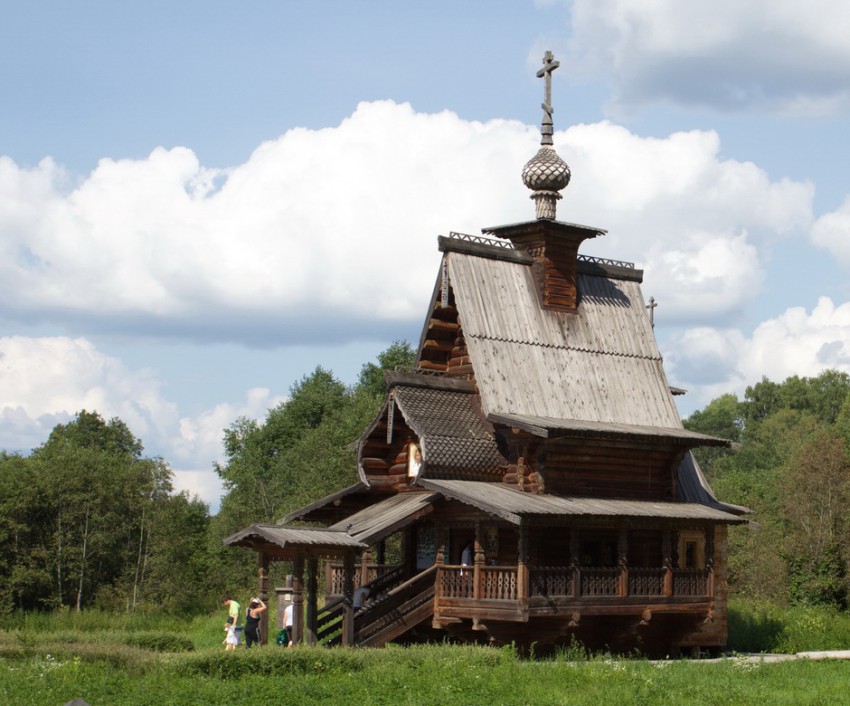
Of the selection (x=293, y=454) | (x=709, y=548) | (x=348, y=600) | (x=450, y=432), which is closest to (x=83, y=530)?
(x=293, y=454)

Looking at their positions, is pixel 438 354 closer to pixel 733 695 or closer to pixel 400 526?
pixel 400 526

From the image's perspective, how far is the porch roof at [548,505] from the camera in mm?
25062

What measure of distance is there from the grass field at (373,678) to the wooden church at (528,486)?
9.14 ft

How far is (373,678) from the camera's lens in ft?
66.0

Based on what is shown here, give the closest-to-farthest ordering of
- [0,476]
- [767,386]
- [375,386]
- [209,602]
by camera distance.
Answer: [0,476] < [209,602] < [375,386] < [767,386]

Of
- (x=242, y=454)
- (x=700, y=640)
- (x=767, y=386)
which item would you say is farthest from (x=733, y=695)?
(x=767, y=386)

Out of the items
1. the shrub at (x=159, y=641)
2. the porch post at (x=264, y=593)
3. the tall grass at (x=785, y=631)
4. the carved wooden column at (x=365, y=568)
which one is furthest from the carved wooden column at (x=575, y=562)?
the shrub at (x=159, y=641)

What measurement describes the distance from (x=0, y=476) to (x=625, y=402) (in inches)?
953

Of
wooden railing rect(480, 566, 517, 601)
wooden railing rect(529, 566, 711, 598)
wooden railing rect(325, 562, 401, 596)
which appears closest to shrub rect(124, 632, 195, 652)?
wooden railing rect(325, 562, 401, 596)

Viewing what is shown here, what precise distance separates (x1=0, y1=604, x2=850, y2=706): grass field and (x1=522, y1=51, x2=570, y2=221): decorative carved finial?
11701 mm

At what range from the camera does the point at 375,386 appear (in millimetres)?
65438

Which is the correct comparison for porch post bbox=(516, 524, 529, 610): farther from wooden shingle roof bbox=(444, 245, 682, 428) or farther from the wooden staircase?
wooden shingle roof bbox=(444, 245, 682, 428)

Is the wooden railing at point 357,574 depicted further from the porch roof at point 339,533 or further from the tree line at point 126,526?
the tree line at point 126,526

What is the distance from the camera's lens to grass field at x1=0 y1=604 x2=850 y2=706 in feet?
61.1
